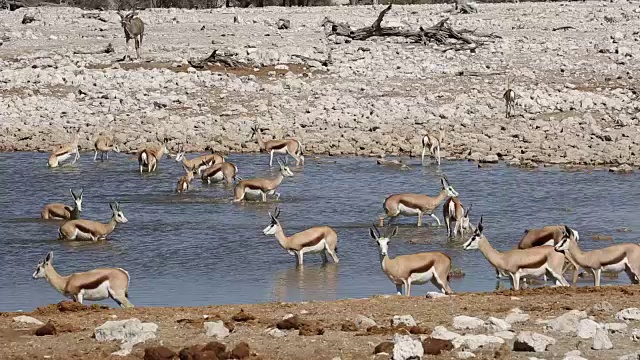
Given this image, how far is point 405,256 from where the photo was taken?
10742mm

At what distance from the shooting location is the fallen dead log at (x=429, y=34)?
27.7 meters

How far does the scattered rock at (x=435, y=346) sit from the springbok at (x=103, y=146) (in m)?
12.7

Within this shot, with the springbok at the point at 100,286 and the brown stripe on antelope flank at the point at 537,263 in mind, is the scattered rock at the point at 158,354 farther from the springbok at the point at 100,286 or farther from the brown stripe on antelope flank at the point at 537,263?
the brown stripe on antelope flank at the point at 537,263

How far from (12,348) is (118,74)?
16.8m

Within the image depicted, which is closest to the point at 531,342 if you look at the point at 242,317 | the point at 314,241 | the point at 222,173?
the point at 242,317

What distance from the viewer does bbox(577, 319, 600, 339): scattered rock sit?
25.5 feet

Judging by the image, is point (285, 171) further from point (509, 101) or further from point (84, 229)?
point (509, 101)

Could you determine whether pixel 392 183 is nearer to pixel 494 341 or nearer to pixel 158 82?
pixel 158 82

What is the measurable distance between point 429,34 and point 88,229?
15819 mm

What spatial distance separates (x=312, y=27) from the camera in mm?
30953

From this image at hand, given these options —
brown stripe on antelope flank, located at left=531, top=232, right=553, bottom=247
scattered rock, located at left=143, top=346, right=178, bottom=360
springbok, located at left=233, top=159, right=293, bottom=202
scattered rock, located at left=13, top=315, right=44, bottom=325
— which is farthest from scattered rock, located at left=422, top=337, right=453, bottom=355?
springbok, located at left=233, top=159, right=293, bottom=202

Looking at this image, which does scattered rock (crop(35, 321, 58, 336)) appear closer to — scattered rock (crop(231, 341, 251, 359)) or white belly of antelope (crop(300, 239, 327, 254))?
scattered rock (crop(231, 341, 251, 359))

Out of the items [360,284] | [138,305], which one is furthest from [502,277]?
[138,305]

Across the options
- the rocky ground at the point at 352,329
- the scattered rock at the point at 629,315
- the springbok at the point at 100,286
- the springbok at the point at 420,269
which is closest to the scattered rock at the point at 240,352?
the rocky ground at the point at 352,329
